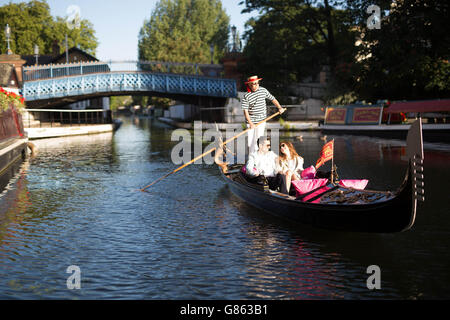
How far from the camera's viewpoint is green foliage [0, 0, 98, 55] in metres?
74.3

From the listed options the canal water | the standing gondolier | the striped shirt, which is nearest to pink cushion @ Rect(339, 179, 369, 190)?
the canal water

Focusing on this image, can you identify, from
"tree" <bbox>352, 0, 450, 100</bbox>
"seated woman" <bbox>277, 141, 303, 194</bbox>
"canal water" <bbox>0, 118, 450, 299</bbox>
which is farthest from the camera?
"tree" <bbox>352, 0, 450, 100</bbox>

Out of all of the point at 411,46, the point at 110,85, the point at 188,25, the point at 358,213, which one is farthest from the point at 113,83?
the point at 358,213

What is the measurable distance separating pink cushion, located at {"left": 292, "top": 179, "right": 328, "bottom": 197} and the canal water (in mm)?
708

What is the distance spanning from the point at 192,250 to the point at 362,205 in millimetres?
2523

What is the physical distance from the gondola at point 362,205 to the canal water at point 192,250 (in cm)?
30

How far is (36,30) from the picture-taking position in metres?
77.2

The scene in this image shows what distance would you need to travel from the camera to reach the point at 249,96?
1245 centimetres

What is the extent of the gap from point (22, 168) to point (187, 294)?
1389 cm

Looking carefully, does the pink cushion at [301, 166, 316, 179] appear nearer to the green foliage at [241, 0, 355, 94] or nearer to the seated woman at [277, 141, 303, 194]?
the seated woman at [277, 141, 303, 194]

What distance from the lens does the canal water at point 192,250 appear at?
6.18 m

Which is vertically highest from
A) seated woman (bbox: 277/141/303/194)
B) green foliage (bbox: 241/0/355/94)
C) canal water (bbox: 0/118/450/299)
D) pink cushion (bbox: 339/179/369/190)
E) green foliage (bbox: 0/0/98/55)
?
green foliage (bbox: 0/0/98/55)
